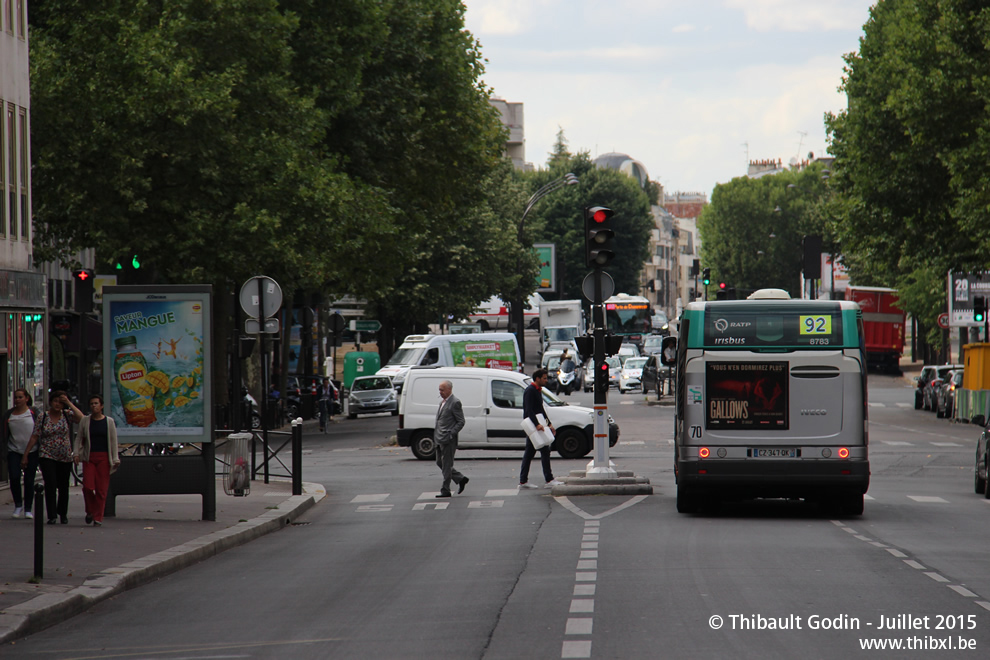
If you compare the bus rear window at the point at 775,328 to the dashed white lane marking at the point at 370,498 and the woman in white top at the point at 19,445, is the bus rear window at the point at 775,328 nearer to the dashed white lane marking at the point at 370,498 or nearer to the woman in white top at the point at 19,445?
→ the dashed white lane marking at the point at 370,498

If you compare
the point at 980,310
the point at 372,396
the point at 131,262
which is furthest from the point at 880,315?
the point at 131,262

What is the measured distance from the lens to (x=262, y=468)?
25.9 m

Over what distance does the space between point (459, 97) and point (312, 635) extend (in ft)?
117

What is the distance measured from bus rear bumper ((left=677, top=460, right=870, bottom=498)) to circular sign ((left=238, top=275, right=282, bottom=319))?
6825 mm

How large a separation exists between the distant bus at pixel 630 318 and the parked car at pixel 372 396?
4154 centimetres

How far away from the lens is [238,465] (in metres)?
21.9

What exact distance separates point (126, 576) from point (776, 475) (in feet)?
28.0

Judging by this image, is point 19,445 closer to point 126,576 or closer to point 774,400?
point 126,576

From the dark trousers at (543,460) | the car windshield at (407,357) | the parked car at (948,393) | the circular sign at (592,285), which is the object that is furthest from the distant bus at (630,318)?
the circular sign at (592,285)

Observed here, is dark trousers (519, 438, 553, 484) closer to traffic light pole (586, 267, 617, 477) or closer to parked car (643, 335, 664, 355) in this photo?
traffic light pole (586, 267, 617, 477)

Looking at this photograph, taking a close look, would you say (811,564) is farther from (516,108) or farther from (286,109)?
(516,108)

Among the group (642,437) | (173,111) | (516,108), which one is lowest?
(642,437)

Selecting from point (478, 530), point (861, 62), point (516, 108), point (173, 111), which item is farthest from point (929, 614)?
point (516, 108)

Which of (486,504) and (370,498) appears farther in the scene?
(370,498)
